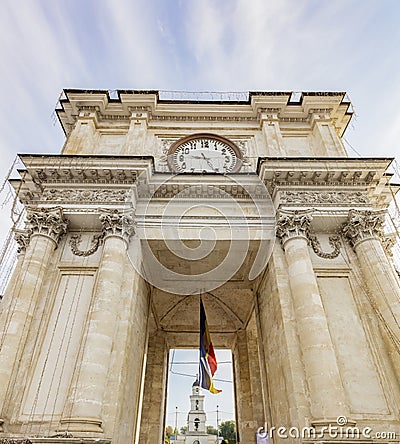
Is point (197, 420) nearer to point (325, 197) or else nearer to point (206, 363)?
point (206, 363)

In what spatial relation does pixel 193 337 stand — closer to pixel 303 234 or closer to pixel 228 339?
pixel 228 339

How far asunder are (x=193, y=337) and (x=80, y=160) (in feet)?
31.8

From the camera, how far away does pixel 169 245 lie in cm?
1048

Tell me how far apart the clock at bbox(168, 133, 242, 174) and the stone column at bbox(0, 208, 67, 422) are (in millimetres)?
4420

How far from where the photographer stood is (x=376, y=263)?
9.20 metres

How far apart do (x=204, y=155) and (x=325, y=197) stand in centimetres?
456

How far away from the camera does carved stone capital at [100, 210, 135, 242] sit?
9.62m

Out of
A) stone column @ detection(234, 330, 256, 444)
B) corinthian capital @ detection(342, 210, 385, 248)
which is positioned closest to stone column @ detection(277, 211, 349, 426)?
corinthian capital @ detection(342, 210, 385, 248)

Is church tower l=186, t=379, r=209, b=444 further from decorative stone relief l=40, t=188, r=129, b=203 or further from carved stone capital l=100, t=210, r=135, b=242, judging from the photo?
decorative stone relief l=40, t=188, r=129, b=203

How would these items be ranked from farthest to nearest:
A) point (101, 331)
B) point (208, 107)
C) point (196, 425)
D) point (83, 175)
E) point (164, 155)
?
point (196, 425)
point (208, 107)
point (164, 155)
point (83, 175)
point (101, 331)

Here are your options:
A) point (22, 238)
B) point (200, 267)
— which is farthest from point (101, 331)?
Answer: point (200, 267)

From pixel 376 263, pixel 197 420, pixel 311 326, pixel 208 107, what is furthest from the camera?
pixel 197 420

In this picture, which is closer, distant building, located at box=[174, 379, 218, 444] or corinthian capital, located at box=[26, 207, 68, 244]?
corinthian capital, located at box=[26, 207, 68, 244]

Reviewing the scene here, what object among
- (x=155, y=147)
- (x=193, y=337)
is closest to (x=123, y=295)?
(x=155, y=147)
